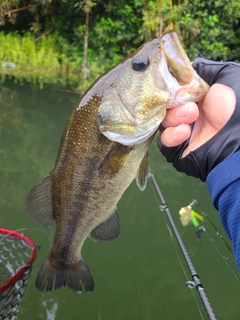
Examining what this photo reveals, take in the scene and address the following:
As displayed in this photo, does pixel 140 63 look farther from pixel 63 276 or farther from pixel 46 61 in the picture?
pixel 46 61

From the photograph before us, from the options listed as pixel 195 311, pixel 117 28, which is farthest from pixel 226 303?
pixel 117 28

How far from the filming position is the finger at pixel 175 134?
4.62 feet

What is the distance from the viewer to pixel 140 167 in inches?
64.0

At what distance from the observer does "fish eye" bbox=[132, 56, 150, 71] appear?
139 cm

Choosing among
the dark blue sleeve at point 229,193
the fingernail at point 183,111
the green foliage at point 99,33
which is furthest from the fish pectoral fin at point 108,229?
the green foliage at point 99,33

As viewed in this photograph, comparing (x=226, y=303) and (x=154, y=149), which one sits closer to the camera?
(x=226, y=303)

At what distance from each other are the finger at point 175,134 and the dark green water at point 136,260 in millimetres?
1982

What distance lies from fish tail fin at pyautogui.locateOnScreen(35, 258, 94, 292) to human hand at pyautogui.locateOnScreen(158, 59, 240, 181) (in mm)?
918

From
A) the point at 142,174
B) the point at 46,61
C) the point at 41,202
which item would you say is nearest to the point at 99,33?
the point at 46,61

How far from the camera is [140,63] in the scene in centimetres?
141

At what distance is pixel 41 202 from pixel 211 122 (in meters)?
0.95

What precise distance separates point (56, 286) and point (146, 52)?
1.42 meters

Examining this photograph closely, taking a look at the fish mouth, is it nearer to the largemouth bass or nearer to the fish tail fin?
the largemouth bass

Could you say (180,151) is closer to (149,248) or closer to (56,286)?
(56,286)
